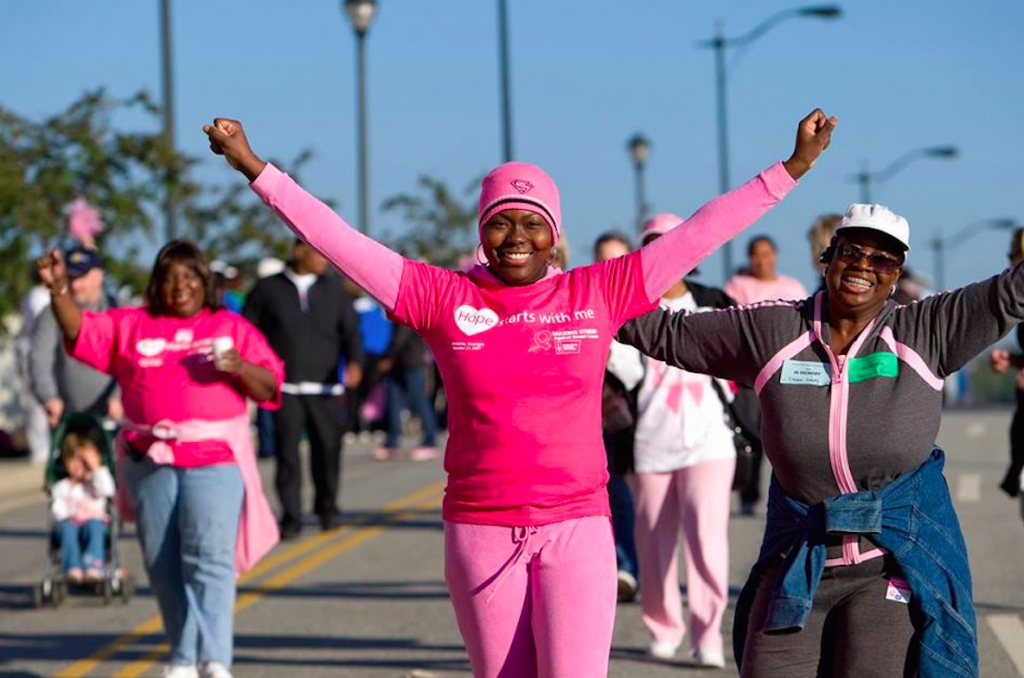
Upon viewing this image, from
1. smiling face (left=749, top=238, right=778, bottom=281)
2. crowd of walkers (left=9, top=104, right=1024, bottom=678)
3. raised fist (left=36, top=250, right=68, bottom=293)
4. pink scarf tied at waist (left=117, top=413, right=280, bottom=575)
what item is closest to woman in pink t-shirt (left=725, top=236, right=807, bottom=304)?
smiling face (left=749, top=238, right=778, bottom=281)

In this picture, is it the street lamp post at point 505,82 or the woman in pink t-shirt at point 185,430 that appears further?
the street lamp post at point 505,82

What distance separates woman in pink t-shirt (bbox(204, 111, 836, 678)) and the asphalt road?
349 centimetres

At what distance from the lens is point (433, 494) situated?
18.9 meters

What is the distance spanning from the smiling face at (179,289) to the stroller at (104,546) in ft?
9.99

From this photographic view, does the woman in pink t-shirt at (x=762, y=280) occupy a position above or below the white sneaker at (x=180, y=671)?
above

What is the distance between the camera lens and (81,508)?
1183 cm

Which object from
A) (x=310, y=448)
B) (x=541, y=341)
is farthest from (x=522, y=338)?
(x=310, y=448)

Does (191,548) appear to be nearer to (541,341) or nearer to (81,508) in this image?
(81,508)

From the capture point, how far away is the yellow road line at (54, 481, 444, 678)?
32.2ft

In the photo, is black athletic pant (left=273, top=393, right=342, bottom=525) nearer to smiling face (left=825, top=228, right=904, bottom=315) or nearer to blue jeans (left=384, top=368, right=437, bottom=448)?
blue jeans (left=384, top=368, right=437, bottom=448)

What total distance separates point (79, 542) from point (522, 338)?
689 cm

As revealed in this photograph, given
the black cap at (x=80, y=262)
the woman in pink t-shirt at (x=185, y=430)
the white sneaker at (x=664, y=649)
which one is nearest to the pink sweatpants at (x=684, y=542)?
the white sneaker at (x=664, y=649)

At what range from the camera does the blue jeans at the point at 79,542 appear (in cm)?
1177

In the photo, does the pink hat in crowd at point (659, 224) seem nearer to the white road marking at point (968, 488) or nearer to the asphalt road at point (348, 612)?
the asphalt road at point (348, 612)
